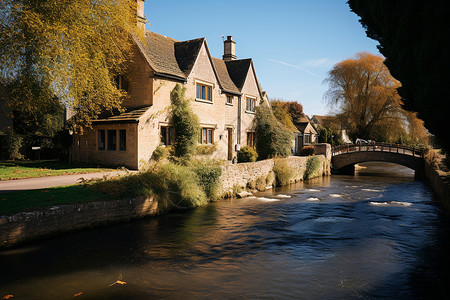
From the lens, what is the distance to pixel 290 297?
6562 millimetres

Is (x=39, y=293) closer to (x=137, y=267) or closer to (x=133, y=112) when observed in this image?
(x=137, y=267)

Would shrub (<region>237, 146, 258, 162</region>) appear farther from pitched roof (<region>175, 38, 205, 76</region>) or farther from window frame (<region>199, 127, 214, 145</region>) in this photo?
pitched roof (<region>175, 38, 205, 76</region>)

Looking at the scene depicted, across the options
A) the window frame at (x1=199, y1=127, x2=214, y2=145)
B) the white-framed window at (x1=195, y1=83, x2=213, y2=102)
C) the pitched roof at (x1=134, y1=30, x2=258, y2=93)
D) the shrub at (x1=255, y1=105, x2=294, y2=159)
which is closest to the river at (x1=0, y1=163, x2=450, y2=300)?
the window frame at (x1=199, y1=127, x2=214, y2=145)

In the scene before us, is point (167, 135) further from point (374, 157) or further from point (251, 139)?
point (374, 157)

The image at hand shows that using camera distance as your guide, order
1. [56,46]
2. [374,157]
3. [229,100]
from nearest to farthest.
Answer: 1. [56,46]
2. [229,100]
3. [374,157]

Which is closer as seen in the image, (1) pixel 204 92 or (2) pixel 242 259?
(2) pixel 242 259

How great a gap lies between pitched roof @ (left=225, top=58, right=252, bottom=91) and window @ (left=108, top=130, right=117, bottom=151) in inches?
520

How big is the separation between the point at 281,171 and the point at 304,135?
1041 inches

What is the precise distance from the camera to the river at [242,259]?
677cm

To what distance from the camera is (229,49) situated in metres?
32.5

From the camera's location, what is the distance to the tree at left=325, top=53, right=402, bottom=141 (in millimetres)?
41906

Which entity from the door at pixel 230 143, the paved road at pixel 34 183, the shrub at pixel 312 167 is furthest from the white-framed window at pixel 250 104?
the paved road at pixel 34 183

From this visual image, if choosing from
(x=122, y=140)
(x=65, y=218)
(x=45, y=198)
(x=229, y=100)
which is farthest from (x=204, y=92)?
(x=65, y=218)

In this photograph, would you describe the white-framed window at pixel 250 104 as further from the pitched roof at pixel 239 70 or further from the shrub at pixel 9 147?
the shrub at pixel 9 147
